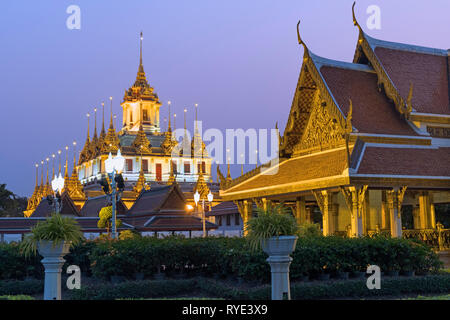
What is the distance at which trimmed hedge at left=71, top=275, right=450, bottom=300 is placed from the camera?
11.4 meters

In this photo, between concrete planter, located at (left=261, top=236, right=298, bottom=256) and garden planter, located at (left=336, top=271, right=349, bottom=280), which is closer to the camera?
concrete planter, located at (left=261, top=236, right=298, bottom=256)

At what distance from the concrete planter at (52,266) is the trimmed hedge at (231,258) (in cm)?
317

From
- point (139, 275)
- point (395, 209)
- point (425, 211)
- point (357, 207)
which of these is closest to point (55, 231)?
point (139, 275)

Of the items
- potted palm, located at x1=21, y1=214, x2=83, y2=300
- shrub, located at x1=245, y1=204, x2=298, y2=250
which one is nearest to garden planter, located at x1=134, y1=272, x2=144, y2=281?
potted palm, located at x1=21, y1=214, x2=83, y2=300

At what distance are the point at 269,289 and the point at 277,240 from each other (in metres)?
2.47

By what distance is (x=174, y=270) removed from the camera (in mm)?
14070

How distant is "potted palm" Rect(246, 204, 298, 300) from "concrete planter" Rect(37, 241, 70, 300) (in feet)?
→ 10.9

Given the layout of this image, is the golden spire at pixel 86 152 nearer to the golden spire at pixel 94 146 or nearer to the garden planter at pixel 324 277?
the golden spire at pixel 94 146

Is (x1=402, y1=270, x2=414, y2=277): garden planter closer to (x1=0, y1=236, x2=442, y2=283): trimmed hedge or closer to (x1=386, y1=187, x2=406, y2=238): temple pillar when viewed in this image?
(x1=0, y1=236, x2=442, y2=283): trimmed hedge

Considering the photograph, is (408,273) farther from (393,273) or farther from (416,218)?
(416,218)

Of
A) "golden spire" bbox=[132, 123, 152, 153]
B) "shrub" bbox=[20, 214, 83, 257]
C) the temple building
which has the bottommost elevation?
"shrub" bbox=[20, 214, 83, 257]

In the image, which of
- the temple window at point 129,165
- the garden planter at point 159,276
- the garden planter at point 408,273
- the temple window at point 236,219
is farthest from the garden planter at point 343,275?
the temple window at point 129,165
